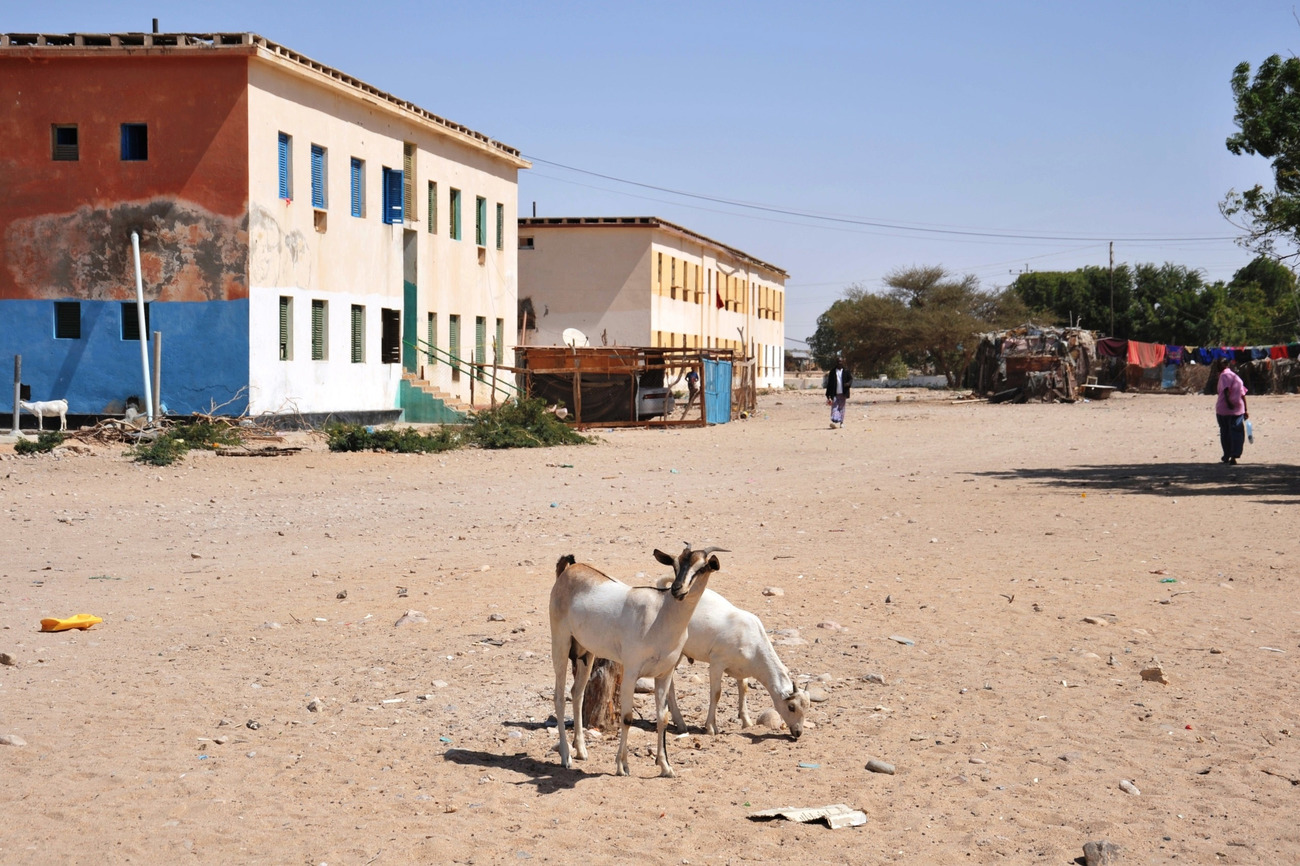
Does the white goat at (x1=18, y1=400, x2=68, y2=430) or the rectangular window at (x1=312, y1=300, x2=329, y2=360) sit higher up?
the rectangular window at (x1=312, y1=300, x2=329, y2=360)

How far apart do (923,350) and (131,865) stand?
83281 millimetres

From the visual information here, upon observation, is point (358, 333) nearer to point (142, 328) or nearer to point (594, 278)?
point (142, 328)

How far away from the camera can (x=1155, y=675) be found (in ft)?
25.2

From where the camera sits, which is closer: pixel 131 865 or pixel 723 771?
pixel 131 865

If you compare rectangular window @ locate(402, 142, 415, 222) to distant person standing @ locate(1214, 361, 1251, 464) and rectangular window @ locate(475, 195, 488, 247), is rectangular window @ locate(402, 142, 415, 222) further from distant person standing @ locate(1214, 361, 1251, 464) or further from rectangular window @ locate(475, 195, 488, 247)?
distant person standing @ locate(1214, 361, 1251, 464)

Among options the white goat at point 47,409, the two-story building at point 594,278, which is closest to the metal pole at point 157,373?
the white goat at point 47,409

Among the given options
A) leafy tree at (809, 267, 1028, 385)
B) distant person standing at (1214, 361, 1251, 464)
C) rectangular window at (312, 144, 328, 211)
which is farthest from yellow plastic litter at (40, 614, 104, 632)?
leafy tree at (809, 267, 1028, 385)

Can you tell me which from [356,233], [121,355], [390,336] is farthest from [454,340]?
[121,355]

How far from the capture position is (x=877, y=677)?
7.71m

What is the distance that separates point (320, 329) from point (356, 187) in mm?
4244

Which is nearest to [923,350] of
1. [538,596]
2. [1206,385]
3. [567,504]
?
[1206,385]

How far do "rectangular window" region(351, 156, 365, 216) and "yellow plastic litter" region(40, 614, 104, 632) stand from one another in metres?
23.4

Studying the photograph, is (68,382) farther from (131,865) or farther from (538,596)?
(131,865)

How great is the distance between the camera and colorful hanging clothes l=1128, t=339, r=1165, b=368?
60125mm
